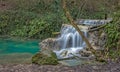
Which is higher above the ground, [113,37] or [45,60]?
[113,37]

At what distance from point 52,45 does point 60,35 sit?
1266 mm

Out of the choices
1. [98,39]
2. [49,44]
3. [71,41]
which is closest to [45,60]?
[98,39]

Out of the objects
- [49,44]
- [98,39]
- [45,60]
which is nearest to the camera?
[45,60]

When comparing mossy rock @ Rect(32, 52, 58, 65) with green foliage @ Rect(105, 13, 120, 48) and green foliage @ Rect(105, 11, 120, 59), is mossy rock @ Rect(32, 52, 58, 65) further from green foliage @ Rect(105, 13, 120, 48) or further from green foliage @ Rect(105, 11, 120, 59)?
green foliage @ Rect(105, 13, 120, 48)

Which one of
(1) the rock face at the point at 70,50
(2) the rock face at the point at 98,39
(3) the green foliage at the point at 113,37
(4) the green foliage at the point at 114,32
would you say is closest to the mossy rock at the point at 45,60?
(1) the rock face at the point at 70,50

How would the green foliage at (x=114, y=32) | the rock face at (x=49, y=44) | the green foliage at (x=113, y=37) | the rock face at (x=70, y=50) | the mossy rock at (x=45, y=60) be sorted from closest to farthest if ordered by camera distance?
the mossy rock at (x=45, y=60)
the rock face at (x=70, y=50)
the green foliage at (x=113, y=37)
the green foliage at (x=114, y=32)
the rock face at (x=49, y=44)

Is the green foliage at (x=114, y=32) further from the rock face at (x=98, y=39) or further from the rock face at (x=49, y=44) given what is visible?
the rock face at (x=49, y=44)

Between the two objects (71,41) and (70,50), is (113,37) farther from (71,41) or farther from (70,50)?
(71,41)

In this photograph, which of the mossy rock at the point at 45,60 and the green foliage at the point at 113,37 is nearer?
the mossy rock at the point at 45,60

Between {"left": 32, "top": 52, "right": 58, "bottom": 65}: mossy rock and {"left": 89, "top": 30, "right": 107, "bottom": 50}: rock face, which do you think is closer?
{"left": 32, "top": 52, "right": 58, "bottom": 65}: mossy rock

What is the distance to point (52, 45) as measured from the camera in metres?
12.1

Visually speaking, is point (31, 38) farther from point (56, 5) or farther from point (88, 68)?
point (88, 68)

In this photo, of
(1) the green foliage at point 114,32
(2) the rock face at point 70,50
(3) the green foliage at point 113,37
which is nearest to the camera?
(2) the rock face at point 70,50

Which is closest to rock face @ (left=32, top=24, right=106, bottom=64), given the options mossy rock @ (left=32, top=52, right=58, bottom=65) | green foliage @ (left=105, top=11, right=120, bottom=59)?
mossy rock @ (left=32, top=52, right=58, bottom=65)
